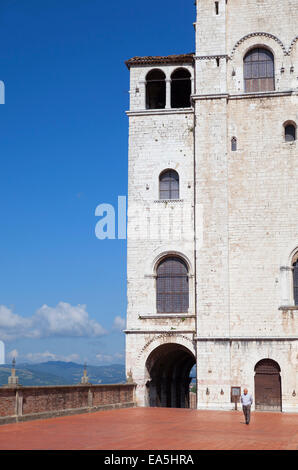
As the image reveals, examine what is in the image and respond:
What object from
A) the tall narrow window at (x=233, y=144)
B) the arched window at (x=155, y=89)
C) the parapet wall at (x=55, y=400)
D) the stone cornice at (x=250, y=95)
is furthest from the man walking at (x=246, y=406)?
the arched window at (x=155, y=89)

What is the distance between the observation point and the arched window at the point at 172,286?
1275 inches

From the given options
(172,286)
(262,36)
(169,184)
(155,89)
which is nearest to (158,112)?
(155,89)

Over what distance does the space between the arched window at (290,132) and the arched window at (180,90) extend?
265 inches

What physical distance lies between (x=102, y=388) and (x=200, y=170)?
12171 millimetres

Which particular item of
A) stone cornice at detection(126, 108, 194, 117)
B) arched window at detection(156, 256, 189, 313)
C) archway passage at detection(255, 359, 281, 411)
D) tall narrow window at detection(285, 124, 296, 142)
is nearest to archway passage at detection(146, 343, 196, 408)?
arched window at detection(156, 256, 189, 313)

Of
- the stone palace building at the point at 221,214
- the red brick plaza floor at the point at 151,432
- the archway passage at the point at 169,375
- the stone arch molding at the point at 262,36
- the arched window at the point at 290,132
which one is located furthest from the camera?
the stone arch molding at the point at 262,36

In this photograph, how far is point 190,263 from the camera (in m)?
32.3

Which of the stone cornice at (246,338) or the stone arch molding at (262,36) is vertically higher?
the stone arch molding at (262,36)

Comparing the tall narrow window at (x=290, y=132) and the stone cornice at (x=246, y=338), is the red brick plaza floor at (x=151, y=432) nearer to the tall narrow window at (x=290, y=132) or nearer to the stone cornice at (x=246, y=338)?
the stone cornice at (x=246, y=338)

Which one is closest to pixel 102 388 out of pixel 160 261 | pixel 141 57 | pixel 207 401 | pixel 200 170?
pixel 207 401

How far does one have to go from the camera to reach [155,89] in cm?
3709

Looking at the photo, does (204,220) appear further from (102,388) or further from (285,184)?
(102,388)

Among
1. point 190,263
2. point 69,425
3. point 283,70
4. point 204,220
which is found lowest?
point 69,425
